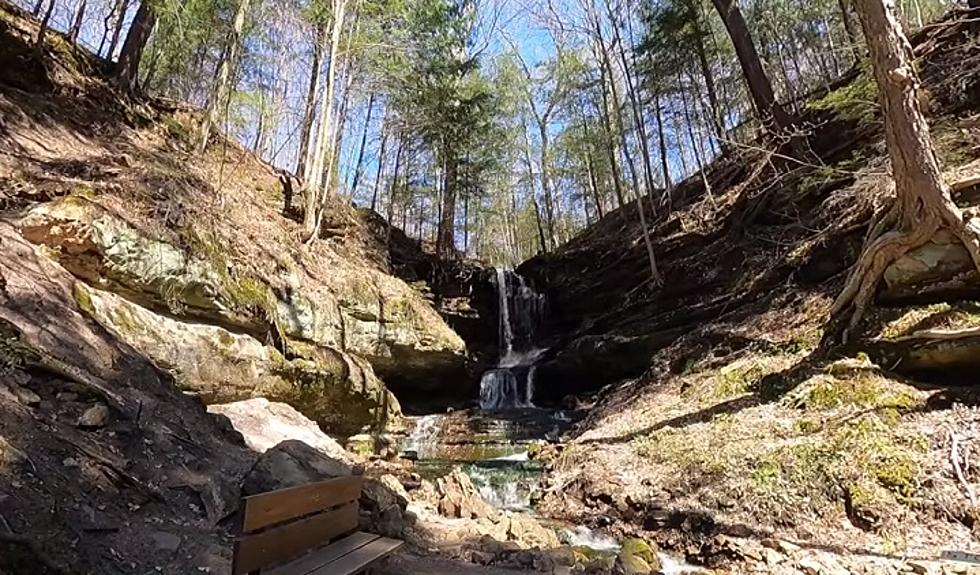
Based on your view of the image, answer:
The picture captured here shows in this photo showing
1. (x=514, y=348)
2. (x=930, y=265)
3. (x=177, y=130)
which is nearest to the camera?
(x=930, y=265)

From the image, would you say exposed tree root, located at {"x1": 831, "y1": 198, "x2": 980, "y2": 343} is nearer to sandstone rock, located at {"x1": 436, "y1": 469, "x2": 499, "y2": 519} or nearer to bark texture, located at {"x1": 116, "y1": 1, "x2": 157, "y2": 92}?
sandstone rock, located at {"x1": 436, "y1": 469, "x2": 499, "y2": 519}

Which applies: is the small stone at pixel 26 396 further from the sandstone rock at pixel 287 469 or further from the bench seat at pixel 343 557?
the bench seat at pixel 343 557

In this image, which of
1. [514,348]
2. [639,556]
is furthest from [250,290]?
[514,348]

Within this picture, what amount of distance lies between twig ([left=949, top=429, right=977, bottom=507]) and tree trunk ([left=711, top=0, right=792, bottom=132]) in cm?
886

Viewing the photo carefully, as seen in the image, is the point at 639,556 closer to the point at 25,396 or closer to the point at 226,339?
the point at 25,396

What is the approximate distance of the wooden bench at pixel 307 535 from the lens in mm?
2783

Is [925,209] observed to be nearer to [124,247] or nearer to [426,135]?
[124,247]

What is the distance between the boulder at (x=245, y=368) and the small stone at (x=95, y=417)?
7.90 feet

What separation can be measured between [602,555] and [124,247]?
25.2 ft

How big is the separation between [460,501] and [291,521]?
161 inches

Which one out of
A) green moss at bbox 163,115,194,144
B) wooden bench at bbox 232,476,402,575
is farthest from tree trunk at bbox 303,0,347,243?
wooden bench at bbox 232,476,402,575

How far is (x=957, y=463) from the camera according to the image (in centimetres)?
571

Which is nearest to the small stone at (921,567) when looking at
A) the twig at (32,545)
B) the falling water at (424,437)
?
the twig at (32,545)

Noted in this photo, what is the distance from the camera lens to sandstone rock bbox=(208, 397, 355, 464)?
7909 millimetres
